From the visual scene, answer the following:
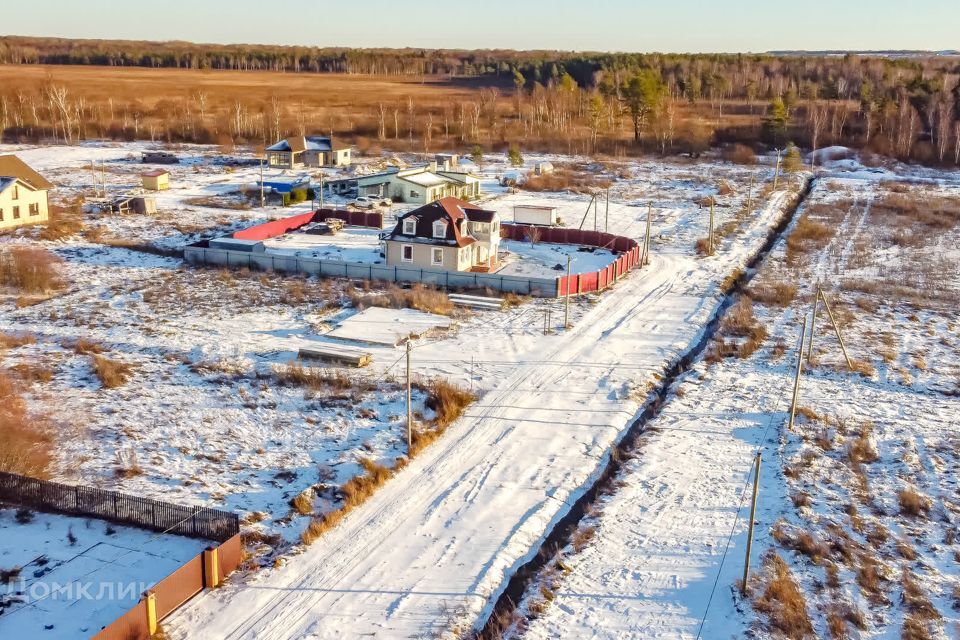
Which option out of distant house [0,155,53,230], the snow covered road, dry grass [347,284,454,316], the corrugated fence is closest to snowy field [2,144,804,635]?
the snow covered road

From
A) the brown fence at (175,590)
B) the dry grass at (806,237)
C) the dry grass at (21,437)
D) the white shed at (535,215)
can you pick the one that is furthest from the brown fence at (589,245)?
the brown fence at (175,590)

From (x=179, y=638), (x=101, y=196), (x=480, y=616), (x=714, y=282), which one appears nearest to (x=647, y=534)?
(x=480, y=616)

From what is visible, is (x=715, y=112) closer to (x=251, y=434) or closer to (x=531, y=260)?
(x=531, y=260)

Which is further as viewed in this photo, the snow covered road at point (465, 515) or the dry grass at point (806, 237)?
the dry grass at point (806, 237)

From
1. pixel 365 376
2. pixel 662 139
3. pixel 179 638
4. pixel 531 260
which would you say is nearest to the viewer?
pixel 179 638

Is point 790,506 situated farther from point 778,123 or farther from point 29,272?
point 778,123

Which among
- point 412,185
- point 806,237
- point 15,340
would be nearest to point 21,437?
point 15,340

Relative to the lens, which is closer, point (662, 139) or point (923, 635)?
point (923, 635)

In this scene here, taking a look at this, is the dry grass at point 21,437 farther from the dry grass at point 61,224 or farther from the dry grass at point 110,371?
the dry grass at point 61,224
